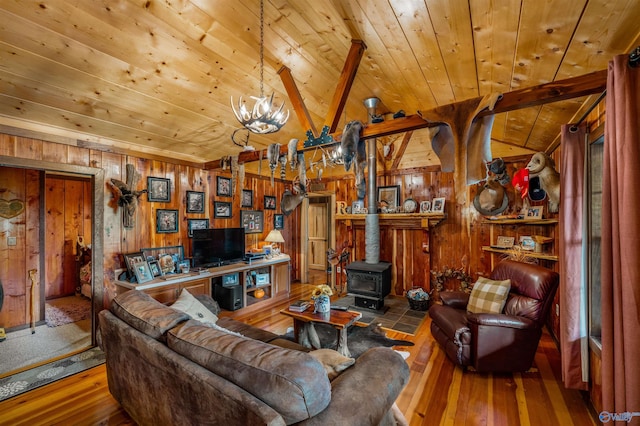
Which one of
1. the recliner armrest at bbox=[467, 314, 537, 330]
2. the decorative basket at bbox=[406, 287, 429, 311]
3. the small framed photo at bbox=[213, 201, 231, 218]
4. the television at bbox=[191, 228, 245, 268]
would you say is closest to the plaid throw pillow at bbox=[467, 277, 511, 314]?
the recliner armrest at bbox=[467, 314, 537, 330]

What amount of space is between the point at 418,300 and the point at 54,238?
21.2ft

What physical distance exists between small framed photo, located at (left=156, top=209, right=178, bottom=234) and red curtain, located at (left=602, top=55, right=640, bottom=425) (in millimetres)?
4449

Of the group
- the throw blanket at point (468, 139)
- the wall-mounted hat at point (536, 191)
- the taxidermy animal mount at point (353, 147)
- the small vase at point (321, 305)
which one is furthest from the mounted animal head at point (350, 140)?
the wall-mounted hat at point (536, 191)

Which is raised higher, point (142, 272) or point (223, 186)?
point (223, 186)

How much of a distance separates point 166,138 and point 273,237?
7.64ft

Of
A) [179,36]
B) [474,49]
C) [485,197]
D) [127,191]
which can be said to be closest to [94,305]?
[127,191]

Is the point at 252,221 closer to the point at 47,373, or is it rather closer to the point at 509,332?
the point at 47,373

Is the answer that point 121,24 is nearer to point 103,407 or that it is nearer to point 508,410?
point 103,407

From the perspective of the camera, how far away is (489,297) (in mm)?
2824

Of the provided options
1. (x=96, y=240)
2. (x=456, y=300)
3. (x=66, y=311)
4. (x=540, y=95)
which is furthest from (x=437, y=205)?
(x=66, y=311)

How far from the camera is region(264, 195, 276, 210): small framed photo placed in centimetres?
548

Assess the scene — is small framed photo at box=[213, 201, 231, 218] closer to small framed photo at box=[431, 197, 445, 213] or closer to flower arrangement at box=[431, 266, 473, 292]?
small framed photo at box=[431, 197, 445, 213]

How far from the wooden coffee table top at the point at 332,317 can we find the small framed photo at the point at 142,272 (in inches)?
69.6

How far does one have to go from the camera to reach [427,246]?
4.70 meters
